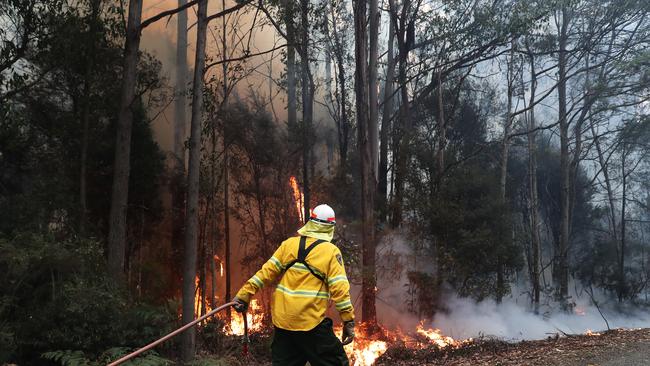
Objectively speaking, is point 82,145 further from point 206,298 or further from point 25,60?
point 206,298

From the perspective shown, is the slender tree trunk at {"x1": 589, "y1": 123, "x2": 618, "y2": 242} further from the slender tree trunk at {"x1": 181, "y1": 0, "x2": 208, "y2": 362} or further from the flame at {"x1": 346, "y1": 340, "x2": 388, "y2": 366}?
the slender tree trunk at {"x1": 181, "y1": 0, "x2": 208, "y2": 362}

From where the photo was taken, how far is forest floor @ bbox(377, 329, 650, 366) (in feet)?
26.2

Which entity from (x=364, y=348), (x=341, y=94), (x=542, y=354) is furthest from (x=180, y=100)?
(x=542, y=354)

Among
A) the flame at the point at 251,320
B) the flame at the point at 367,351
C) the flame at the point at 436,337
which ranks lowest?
the flame at the point at 436,337

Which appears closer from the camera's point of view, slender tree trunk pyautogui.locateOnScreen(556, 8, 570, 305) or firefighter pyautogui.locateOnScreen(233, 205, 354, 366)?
firefighter pyautogui.locateOnScreen(233, 205, 354, 366)

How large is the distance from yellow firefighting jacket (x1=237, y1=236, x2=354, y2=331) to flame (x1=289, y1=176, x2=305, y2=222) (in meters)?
11.3

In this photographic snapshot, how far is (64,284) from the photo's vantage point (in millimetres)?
8188

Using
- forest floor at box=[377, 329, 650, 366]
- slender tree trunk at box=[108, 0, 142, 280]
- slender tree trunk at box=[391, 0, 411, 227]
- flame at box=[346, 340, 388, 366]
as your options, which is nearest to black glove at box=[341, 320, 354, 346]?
forest floor at box=[377, 329, 650, 366]

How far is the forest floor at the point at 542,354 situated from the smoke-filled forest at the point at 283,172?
0.52ft

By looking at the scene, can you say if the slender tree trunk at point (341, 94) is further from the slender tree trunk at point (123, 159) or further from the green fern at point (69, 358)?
the green fern at point (69, 358)

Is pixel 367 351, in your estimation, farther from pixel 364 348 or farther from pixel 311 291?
pixel 311 291

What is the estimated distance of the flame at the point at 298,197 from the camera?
16.1 m

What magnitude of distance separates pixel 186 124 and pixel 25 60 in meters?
5.23

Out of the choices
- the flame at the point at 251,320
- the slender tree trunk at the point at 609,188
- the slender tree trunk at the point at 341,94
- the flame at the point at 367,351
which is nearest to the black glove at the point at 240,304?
the flame at the point at 367,351
